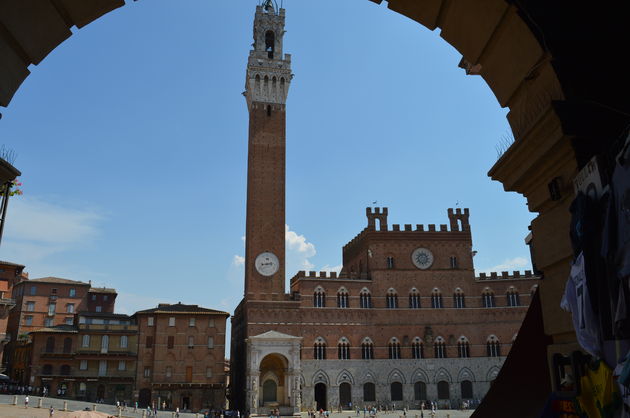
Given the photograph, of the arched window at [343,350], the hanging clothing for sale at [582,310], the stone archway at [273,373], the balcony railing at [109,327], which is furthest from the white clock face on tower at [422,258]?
the hanging clothing for sale at [582,310]

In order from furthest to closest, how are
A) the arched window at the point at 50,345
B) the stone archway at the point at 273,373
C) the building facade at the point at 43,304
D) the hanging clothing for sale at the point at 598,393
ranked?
1. the building facade at the point at 43,304
2. the arched window at the point at 50,345
3. the stone archway at the point at 273,373
4. the hanging clothing for sale at the point at 598,393

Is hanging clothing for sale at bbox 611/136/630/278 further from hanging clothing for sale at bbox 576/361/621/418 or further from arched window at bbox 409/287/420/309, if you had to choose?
arched window at bbox 409/287/420/309

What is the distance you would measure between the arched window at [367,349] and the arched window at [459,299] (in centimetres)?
912

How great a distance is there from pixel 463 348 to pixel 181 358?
85.0ft

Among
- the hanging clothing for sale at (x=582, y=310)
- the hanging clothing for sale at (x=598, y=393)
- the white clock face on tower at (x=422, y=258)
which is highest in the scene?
the white clock face on tower at (x=422, y=258)

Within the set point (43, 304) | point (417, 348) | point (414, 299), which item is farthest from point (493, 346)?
point (43, 304)

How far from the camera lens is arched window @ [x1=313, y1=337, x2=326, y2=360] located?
45.8 metres

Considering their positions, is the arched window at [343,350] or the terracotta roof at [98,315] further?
the terracotta roof at [98,315]

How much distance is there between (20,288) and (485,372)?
50.6 meters

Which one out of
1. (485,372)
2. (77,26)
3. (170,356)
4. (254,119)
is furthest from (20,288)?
(77,26)

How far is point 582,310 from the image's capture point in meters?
3.88

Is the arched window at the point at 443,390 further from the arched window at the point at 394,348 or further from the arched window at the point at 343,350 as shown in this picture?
the arched window at the point at 343,350

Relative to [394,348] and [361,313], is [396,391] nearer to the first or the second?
[394,348]

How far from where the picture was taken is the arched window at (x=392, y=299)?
160ft
